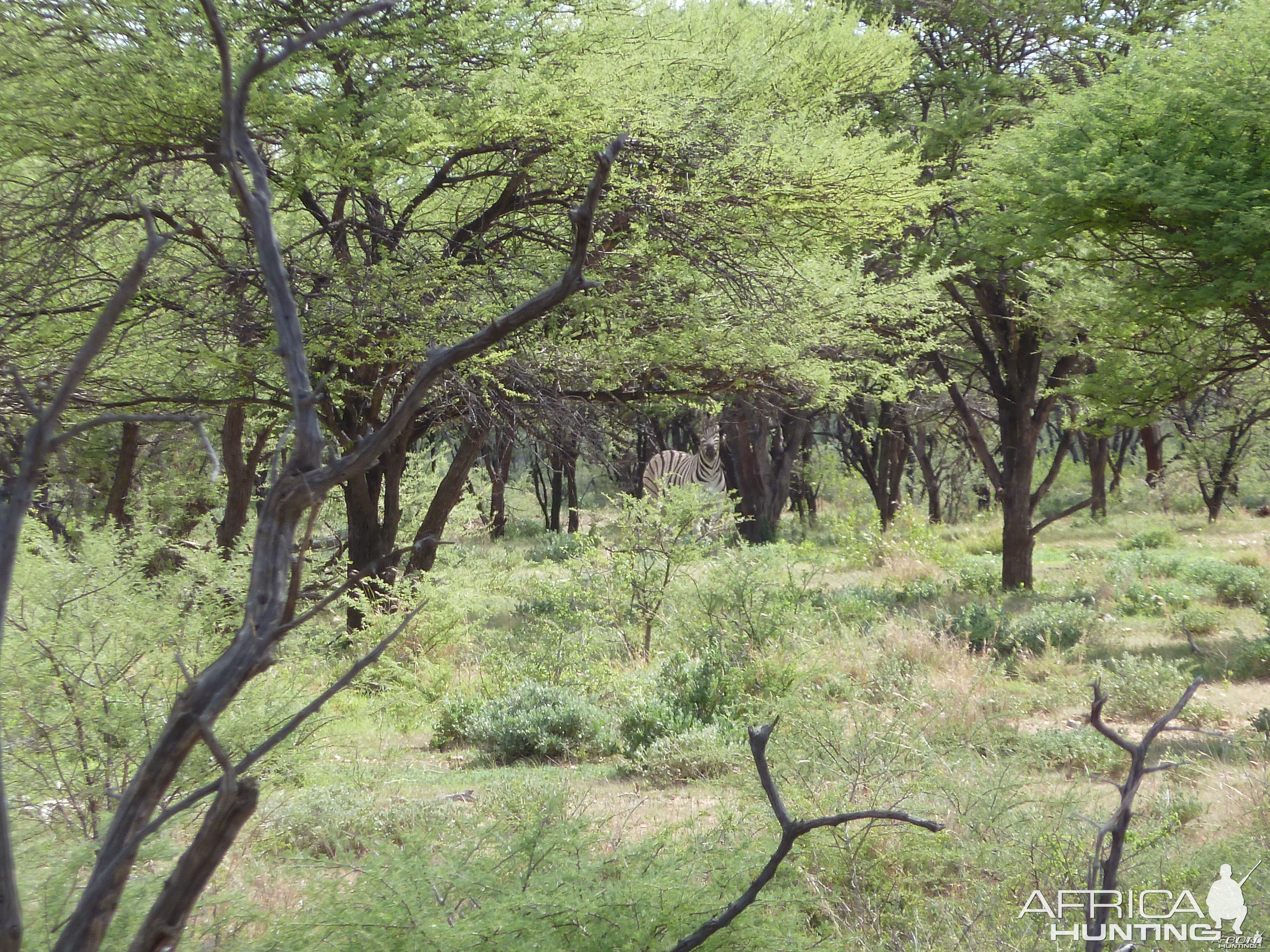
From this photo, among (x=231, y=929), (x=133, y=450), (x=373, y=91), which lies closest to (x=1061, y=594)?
(x=373, y=91)

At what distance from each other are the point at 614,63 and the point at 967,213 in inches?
Answer: 272

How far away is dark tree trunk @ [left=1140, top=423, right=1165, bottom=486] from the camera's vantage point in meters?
28.0

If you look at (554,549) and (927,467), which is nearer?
(554,549)

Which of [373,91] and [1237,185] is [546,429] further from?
[1237,185]

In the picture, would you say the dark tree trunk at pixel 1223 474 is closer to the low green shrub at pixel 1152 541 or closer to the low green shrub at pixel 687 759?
the low green shrub at pixel 1152 541

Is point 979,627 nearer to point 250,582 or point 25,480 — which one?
point 250,582

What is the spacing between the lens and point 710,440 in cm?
2523

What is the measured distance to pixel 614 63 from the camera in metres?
8.59

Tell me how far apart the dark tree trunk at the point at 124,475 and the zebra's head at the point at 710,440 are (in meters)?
12.0

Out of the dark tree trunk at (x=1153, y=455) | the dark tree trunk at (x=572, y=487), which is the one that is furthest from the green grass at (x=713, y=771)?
the dark tree trunk at (x=1153, y=455)

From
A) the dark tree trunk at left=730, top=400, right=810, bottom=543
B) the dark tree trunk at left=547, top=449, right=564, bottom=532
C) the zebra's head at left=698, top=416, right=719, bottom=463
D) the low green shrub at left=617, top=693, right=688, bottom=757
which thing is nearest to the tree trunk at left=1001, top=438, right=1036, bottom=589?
the low green shrub at left=617, top=693, right=688, bottom=757

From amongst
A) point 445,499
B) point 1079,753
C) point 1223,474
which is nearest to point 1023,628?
point 1079,753

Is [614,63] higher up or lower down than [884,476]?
higher up
